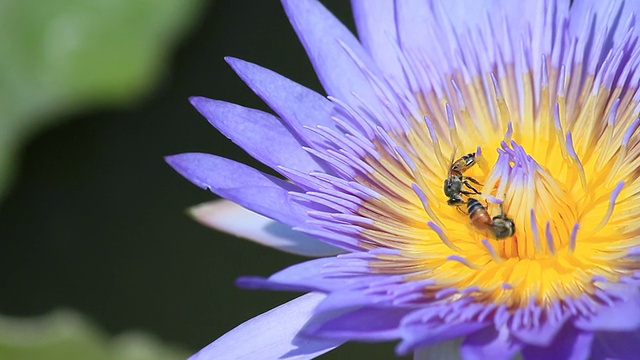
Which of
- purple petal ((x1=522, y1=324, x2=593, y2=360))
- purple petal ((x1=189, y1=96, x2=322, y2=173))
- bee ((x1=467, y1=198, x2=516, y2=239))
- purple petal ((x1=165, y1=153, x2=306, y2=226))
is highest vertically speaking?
purple petal ((x1=189, y1=96, x2=322, y2=173))

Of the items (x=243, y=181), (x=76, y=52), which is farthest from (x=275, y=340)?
(x=76, y=52)

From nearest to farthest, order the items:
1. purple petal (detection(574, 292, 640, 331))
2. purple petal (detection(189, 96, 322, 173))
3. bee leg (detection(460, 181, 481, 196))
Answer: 1. purple petal (detection(574, 292, 640, 331))
2. purple petal (detection(189, 96, 322, 173))
3. bee leg (detection(460, 181, 481, 196))

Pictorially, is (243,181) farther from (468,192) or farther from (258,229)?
(468,192)

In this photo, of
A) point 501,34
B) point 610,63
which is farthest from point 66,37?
point 610,63

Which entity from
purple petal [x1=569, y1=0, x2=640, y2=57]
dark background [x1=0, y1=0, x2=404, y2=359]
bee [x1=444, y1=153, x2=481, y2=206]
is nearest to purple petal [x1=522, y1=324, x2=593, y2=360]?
bee [x1=444, y1=153, x2=481, y2=206]

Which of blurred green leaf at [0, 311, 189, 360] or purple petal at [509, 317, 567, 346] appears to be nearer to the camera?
purple petal at [509, 317, 567, 346]

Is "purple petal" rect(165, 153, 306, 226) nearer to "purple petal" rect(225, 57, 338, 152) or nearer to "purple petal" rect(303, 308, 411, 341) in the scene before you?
"purple petal" rect(225, 57, 338, 152)

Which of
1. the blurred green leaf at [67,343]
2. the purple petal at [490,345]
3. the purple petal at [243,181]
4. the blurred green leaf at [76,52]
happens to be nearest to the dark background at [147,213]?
the blurred green leaf at [76,52]

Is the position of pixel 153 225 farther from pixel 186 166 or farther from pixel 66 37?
pixel 186 166

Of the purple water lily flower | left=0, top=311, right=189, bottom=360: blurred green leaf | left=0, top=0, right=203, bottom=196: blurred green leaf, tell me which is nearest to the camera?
the purple water lily flower
